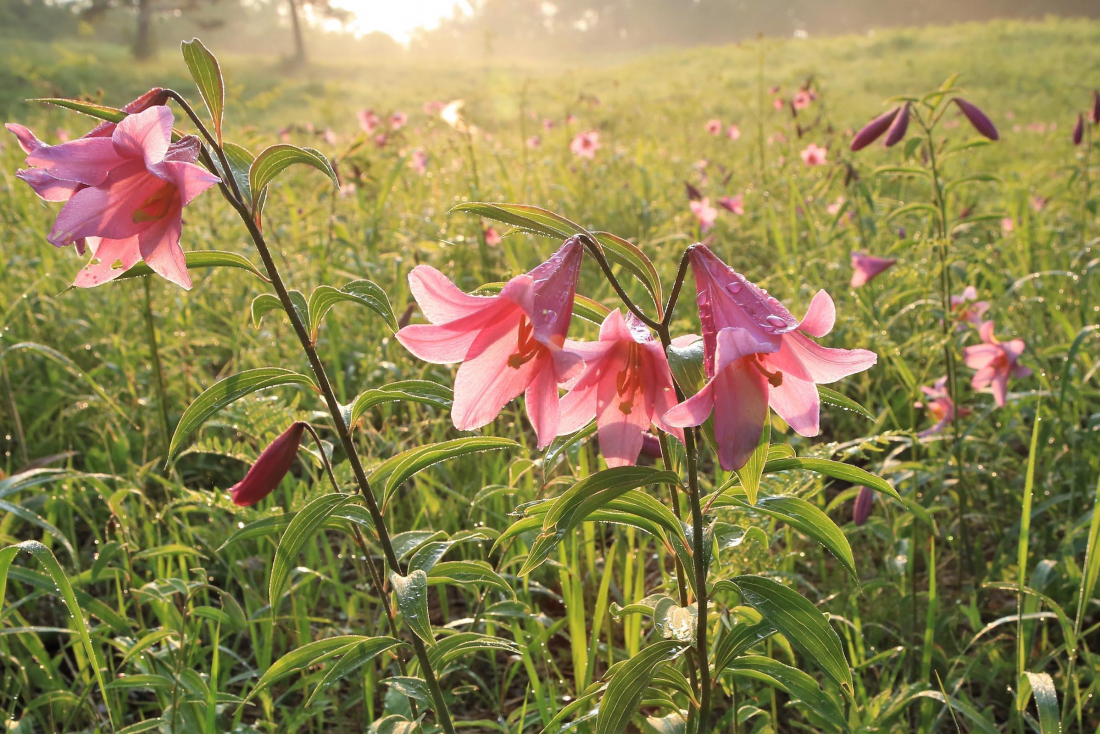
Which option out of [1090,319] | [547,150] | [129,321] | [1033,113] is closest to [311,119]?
[547,150]

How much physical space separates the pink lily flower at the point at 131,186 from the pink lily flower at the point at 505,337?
0.90 feet

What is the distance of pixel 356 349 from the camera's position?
278cm

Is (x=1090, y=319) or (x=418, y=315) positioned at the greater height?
(x=418, y=315)

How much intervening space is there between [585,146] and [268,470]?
4938mm

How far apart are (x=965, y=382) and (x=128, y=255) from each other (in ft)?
7.10

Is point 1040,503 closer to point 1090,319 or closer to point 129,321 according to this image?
point 1090,319

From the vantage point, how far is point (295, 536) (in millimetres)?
975

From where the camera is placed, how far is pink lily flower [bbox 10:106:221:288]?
84 centimetres

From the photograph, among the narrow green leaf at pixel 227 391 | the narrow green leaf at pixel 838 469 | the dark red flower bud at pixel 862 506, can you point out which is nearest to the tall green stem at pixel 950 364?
the dark red flower bud at pixel 862 506

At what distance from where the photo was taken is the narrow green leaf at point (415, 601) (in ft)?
2.99

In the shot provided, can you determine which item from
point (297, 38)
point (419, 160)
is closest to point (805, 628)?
point (419, 160)

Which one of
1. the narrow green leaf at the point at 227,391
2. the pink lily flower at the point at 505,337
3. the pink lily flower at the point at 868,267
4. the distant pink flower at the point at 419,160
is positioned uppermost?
the distant pink flower at the point at 419,160

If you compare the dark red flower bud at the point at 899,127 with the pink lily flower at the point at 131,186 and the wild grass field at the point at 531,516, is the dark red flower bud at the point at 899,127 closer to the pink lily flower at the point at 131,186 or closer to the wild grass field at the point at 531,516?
the wild grass field at the point at 531,516

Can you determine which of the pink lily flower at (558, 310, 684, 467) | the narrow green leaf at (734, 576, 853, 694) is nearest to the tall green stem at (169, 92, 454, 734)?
the pink lily flower at (558, 310, 684, 467)
